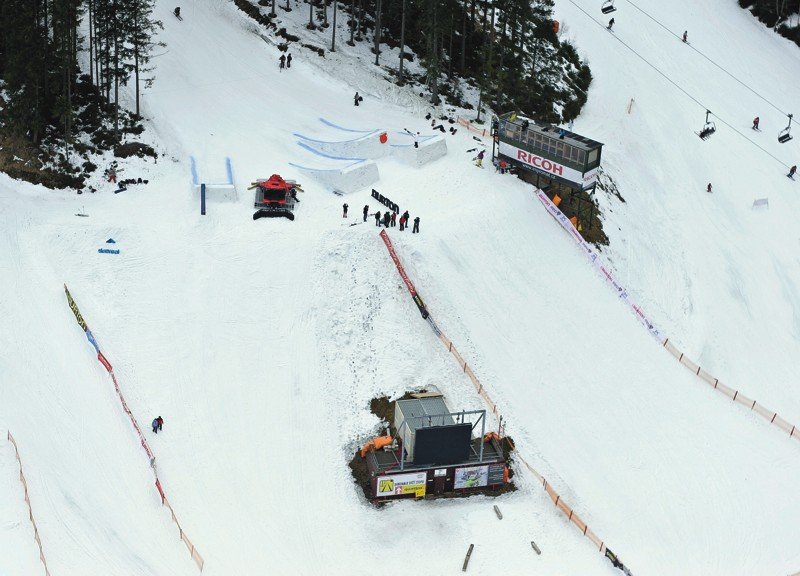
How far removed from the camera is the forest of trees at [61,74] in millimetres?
55781

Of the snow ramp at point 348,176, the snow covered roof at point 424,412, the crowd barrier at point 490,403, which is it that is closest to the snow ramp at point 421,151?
the snow ramp at point 348,176

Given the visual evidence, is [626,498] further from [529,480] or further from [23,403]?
[23,403]

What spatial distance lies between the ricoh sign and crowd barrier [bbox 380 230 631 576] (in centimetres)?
1142

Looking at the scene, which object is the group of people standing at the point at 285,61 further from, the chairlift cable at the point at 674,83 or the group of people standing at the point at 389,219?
the chairlift cable at the point at 674,83

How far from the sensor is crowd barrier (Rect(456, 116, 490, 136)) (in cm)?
6512

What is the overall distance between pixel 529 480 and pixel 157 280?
20129 mm

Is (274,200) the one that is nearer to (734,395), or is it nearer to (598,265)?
(598,265)

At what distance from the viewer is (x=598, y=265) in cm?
5669

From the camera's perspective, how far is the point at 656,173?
68938 millimetres

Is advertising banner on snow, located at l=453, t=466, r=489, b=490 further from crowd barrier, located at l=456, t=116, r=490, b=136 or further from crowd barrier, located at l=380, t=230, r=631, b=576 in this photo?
crowd barrier, located at l=456, t=116, r=490, b=136

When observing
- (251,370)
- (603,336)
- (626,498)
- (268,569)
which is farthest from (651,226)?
(268,569)

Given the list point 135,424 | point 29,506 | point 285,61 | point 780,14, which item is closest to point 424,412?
point 135,424

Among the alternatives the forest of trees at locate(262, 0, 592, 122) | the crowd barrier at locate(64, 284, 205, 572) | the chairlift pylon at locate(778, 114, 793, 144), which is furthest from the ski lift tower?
the crowd barrier at locate(64, 284, 205, 572)

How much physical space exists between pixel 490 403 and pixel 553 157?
55.9ft
